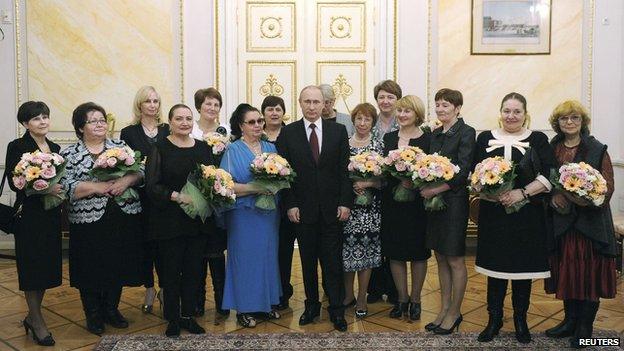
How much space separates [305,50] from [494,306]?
4401mm

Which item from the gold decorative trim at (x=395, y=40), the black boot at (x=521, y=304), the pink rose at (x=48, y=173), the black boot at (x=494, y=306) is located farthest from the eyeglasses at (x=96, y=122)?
the gold decorative trim at (x=395, y=40)

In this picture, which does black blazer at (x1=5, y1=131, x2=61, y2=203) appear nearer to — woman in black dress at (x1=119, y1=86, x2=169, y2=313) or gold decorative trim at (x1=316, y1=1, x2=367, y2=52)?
woman in black dress at (x1=119, y1=86, x2=169, y2=313)

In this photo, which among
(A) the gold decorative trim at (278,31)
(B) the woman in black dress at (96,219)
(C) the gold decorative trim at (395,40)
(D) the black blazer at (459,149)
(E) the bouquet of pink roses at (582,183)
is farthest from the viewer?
(A) the gold decorative trim at (278,31)

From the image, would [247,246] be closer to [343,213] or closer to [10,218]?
[343,213]

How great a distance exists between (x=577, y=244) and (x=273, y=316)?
2175mm

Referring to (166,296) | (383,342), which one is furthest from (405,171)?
(166,296)

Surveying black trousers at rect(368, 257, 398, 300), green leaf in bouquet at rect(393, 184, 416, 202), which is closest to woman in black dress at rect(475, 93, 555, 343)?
green leaf in bouquet at rect(393, 184, 416, 202)

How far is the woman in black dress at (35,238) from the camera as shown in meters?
3.98

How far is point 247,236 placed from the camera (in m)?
4.29

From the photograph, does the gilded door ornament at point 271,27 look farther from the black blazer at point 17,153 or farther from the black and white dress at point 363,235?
the black blazer at point 17,153

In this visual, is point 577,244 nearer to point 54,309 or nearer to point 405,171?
point 405,171

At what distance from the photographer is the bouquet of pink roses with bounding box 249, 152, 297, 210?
13.2 feet

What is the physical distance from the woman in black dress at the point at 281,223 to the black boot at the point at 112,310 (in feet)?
3.72

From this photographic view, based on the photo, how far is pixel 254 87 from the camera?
24.5ft
